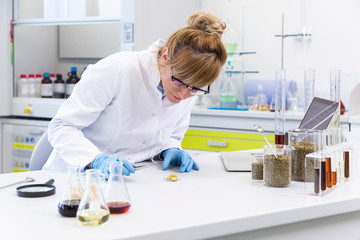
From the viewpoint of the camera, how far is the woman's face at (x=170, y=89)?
168 cm

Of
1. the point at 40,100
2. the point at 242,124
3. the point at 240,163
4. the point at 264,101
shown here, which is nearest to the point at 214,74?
the point at 240,163

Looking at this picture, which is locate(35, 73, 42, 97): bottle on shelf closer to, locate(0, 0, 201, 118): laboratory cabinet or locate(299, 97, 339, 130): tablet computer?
locate(0, 0, 201, 118): laboratory cabinet

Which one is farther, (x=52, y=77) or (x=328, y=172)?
(x=52, y=77)

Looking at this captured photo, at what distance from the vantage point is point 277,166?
4.64ft

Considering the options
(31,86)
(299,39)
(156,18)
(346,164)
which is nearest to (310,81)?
(346,164)

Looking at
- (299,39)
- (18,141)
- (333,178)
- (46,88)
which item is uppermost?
(299,39)

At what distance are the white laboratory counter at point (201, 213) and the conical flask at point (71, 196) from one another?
19mm

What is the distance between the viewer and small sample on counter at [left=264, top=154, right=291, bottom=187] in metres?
1.41

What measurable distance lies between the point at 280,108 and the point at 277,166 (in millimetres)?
387

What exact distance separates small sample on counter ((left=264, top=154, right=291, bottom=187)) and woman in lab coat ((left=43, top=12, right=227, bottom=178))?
32cm

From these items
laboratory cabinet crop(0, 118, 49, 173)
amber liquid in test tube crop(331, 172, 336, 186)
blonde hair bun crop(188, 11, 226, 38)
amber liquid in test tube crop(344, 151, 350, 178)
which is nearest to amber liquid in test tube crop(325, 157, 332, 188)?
amber liquid in test tube crop(331, 172, 336, 186)

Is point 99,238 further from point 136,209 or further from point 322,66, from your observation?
point 322,66

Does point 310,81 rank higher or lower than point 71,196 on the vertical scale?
higher

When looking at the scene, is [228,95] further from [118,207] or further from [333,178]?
[118,207]
